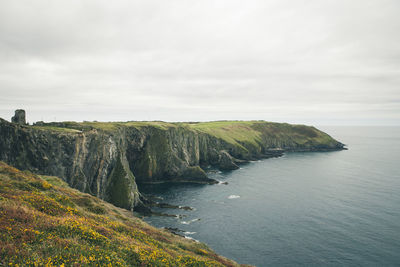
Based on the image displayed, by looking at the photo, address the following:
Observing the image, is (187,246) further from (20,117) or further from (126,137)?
(126,137)

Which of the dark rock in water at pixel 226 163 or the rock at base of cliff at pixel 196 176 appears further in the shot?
the dark rock in water at pixel 226 163

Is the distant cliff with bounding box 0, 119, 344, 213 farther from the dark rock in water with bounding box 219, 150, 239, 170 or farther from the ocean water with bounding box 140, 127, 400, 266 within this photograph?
the ocean water with bounding box 140, 127, 400, 266

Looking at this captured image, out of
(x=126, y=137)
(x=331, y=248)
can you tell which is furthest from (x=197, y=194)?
(x=331, y=248)

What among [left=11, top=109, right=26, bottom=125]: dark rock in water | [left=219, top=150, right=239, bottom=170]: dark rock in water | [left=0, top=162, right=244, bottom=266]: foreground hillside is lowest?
[left=219, top=150, right=239, bottom=170]: dark rock in water

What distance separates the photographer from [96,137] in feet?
246

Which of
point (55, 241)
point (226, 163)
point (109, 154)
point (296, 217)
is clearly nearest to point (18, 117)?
point (109, 154)

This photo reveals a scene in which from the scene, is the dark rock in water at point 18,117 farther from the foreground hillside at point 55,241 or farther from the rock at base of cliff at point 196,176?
the rock at base of cliff at point 196,176

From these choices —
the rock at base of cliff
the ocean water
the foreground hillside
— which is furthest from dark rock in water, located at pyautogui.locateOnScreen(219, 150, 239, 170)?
the foreground hillside

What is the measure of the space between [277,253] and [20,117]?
72.7 metres

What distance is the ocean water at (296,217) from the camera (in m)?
49.8

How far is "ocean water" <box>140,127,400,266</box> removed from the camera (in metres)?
49.8

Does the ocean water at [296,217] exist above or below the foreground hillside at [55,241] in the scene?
below

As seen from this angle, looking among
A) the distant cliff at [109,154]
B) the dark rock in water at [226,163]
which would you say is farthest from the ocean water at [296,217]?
the dark rock in water at [226,163]

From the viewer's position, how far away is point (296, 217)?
68.8 metres
